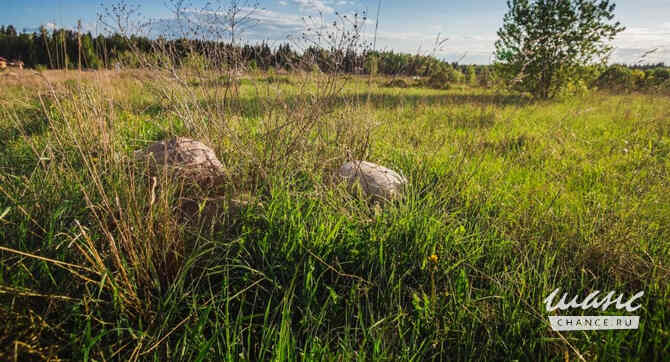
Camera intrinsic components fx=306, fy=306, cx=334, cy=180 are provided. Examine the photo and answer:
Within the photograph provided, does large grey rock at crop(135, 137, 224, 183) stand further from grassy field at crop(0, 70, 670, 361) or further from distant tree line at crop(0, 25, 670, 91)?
distant tree line at crop(0, 25, 670, 91)

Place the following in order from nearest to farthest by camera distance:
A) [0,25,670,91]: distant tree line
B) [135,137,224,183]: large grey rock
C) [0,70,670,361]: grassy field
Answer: [0,70,670,361]: grassy field, [135,137,224,183]: large grey rock, [0,25,670,91]: distant tree line

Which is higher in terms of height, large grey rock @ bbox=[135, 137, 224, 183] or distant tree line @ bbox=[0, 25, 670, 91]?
distant tree line @ bbox=[0, 25, 670, 91]

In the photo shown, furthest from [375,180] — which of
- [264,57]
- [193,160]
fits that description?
[264,57]

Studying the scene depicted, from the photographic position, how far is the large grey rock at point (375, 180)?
2.20 meters

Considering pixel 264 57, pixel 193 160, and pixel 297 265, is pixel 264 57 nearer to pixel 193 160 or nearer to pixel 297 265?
pixel 193 160

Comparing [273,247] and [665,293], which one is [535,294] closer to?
[665,293]

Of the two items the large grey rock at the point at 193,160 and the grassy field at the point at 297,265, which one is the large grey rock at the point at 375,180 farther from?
the large grey rock at the point at 193,160

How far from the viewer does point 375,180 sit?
2260mm

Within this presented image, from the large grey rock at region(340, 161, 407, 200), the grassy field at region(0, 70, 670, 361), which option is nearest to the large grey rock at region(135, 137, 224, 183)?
the grassy field at region(0, 70, 670, 361)

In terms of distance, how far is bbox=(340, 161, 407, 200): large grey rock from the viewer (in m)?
2.20

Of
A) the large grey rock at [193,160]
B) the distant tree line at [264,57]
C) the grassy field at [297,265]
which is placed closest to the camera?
the grassy field at [297,265]

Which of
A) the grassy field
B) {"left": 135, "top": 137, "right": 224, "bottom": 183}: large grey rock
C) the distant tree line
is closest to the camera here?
the grassy field

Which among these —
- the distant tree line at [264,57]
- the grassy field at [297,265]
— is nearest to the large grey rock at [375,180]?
the grassy field at [297,265]

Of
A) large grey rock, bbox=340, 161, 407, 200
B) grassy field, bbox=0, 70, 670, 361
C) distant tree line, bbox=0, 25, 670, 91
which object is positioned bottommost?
grassy field, bbox=0, 70, 670, 361
